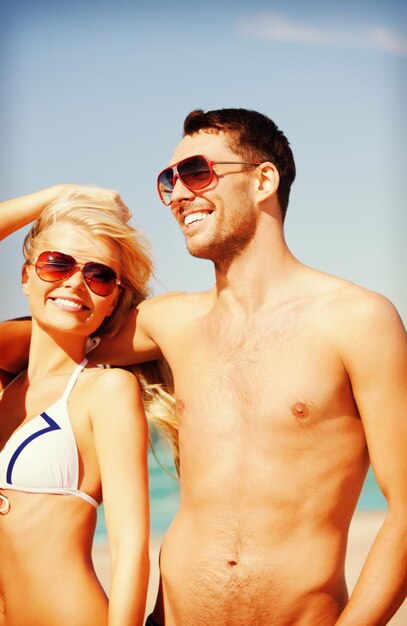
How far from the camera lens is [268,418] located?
3.34 m

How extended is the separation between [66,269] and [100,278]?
0.50ft

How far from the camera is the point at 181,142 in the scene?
12.6 feet

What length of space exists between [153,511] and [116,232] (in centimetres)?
1679

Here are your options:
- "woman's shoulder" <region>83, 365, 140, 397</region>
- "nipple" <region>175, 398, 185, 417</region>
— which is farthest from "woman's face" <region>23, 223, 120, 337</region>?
"nipple" <region>175, 398, 185, 417</region>

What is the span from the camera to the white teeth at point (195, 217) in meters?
3.62

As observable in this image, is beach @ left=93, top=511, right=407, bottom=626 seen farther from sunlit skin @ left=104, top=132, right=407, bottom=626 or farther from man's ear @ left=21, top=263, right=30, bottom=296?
man's ear @ left=21, top=263, right=30, bottom=296

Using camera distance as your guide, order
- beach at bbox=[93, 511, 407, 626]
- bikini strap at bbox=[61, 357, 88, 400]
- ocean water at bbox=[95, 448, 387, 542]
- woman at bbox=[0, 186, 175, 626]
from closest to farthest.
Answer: woman at bbox=[0, 186, 175, 626]
bikini strap at bbox=[61, 357, 88, 400]
beach at bbox=[93, 511, 407, 626]
ocean water at bbox=[95, 448, 387, 542]

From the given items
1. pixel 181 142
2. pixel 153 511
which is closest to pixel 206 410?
pixel 181 142

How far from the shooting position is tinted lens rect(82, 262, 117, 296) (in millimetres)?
3533

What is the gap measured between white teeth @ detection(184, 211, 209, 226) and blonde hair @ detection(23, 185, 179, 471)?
0.21m

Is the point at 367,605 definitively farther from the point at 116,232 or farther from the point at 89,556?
the point at 116,232

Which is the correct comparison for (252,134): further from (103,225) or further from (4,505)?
(4,505)

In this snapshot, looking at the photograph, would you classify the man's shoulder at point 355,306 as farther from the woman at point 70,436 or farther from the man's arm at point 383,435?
the woman at point 70,436

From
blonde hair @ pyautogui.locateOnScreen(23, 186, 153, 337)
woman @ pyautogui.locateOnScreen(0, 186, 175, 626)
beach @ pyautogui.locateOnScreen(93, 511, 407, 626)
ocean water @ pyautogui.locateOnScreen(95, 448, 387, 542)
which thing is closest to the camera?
woman @ pyautogui.locateOnScreen(0, 186, 175, 626)
